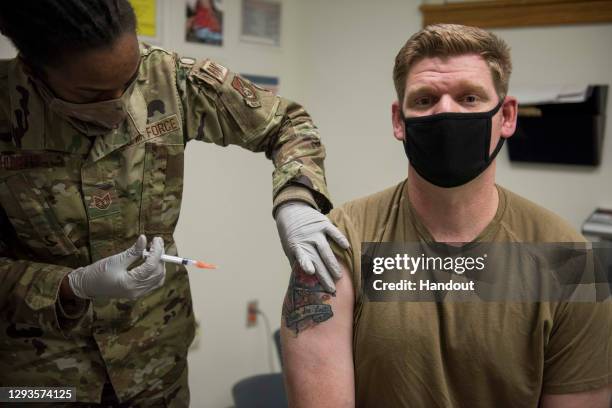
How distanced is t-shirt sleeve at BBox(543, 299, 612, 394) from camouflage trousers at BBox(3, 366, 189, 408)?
96 cm

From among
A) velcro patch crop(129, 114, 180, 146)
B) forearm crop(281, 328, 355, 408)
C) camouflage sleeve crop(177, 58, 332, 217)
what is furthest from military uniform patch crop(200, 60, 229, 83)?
forearm crop(281, 328, 355, 408)

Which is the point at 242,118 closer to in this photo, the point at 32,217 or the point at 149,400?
the point at 32,217

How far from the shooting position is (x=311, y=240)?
116 centimetres

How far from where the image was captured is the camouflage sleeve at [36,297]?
A: 47.3 inches

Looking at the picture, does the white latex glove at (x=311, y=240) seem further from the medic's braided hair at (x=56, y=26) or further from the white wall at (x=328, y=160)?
the white wall at (x=328, y=160)

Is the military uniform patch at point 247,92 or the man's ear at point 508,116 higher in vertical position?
the military uniform patch at point 247,92

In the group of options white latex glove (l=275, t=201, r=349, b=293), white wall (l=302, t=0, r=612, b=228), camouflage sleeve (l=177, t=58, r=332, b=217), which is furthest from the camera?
white wall (l=302, t=0, r=612, b=228)

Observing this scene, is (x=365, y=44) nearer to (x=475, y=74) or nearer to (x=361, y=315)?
(x=475, y=74)

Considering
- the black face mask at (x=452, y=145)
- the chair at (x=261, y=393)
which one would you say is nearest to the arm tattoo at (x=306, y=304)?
the black face mask at (x=452, y=145)

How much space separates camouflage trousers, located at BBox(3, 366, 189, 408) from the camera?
1.37 m

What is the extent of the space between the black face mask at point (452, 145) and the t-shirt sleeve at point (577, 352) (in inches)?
13.8

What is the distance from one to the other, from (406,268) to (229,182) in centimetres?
166

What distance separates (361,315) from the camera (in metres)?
1.22

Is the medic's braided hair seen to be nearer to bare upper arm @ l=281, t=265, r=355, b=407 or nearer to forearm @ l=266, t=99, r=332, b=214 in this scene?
forearm @ l=266, t=99, r=332, b=214
